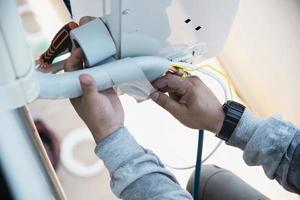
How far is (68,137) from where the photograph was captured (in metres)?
1.03

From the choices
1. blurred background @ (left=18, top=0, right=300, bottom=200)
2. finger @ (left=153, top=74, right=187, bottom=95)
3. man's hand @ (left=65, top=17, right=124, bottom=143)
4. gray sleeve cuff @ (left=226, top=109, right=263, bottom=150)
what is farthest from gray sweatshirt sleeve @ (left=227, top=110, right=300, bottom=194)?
blurred background @ (left=18, top=0, right=300, bottom=200)

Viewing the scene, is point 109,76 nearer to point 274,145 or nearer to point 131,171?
point 131,171

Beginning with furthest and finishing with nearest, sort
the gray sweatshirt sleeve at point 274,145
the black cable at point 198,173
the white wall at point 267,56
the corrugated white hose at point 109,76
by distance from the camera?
the white wall at point 267,56, the black cable at point 198,173, the gray sweatshirt sleeve at point 274,145, the corrugated white hose at point 109,76

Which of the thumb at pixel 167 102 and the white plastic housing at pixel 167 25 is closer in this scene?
the white plastic housing at pixel 167 25

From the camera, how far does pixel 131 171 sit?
0.53 m

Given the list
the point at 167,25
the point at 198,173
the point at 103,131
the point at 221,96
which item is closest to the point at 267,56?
the point at 221,96

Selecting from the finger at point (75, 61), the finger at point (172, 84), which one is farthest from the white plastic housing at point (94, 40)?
the finger at point (172, 84)

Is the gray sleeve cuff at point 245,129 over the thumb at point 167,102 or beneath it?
beneath

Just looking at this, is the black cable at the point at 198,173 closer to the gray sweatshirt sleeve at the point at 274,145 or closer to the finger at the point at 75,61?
the gray sweatshirt sleeve at the point at 274,145

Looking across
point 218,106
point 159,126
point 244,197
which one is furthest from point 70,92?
point 159,126

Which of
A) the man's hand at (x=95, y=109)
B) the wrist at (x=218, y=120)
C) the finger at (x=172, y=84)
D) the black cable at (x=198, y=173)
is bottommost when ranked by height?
the black cable at (x=198, y=173)

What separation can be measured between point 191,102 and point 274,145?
0.45 ft

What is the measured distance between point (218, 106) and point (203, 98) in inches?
1.2

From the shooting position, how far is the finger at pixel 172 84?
0.65 meters
